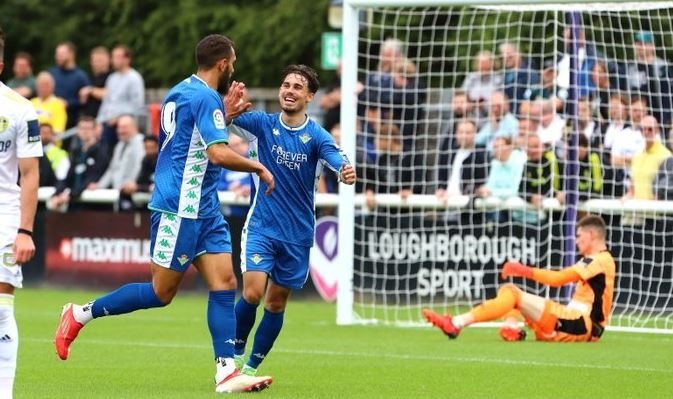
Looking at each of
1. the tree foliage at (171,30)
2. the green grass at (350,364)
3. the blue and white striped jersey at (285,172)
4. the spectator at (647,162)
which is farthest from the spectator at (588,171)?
the tree foliage at (171,30)

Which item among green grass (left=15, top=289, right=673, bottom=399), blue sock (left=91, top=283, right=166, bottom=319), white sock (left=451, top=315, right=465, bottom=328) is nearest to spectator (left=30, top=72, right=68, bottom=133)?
green grass (left=15, top=289, right=673, bottom=399)

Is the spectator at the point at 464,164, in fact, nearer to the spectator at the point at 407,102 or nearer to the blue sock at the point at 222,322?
the spectator at the point at 407,102

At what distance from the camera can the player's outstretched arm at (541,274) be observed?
13727 mm

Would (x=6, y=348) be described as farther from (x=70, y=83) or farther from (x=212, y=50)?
(x=70, y=83)

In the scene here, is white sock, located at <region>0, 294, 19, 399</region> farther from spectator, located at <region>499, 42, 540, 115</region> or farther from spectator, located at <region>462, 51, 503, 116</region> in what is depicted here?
spectator, located at <region>462, 51, 503, 116</region>

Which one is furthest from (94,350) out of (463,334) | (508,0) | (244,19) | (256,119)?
(244,19)

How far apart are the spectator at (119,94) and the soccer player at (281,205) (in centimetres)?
1100

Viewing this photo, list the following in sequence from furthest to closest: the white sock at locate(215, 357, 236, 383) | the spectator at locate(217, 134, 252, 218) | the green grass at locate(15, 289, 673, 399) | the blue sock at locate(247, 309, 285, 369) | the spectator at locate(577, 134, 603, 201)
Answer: the spectator at locate(217, 134, 252, 218)
the spectator at locate(577, 134, 603, 201)
the blue sock at locate(247, 309, 285, 369)
the green grass at locate(15, 289, 673, 399)
the white sock at locate(215, 357, 236, 383)

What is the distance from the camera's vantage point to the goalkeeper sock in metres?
14.1

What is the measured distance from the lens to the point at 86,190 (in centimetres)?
2105

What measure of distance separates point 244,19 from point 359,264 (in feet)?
45.6

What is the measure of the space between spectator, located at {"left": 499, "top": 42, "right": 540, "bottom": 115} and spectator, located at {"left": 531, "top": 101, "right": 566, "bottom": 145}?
12.5 inches

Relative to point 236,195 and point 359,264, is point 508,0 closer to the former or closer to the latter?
point 359,264

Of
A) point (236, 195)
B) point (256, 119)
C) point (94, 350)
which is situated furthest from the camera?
point (236, 195)
